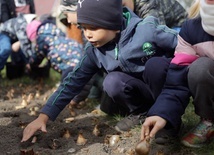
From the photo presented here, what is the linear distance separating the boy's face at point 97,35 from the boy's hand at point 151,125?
62cm

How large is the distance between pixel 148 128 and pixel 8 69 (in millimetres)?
2843

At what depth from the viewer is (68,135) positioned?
7.53 ft

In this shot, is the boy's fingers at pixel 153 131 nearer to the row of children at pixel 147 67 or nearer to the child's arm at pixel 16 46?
the row of children at pixel 147 67

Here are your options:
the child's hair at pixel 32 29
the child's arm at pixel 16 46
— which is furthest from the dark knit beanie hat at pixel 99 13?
the child's arm at pixel 16 46

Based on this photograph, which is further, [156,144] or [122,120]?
[122,120]

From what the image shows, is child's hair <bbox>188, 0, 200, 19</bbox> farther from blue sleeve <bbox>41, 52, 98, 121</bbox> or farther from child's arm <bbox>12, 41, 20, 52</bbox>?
child's arm <bbox>12, 41, 20, 52</bbox>

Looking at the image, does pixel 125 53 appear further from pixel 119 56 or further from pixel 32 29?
pixel 32 29

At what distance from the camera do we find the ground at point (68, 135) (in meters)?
2.02

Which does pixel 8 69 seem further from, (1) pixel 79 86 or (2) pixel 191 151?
(2) pixel 191 151

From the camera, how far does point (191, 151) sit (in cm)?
196

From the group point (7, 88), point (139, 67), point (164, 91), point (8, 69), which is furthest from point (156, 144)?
point (8, 69)

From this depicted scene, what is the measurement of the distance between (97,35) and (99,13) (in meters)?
0.12

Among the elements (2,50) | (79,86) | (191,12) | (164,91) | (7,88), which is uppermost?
(191,12)

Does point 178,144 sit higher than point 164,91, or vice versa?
point 164,91
